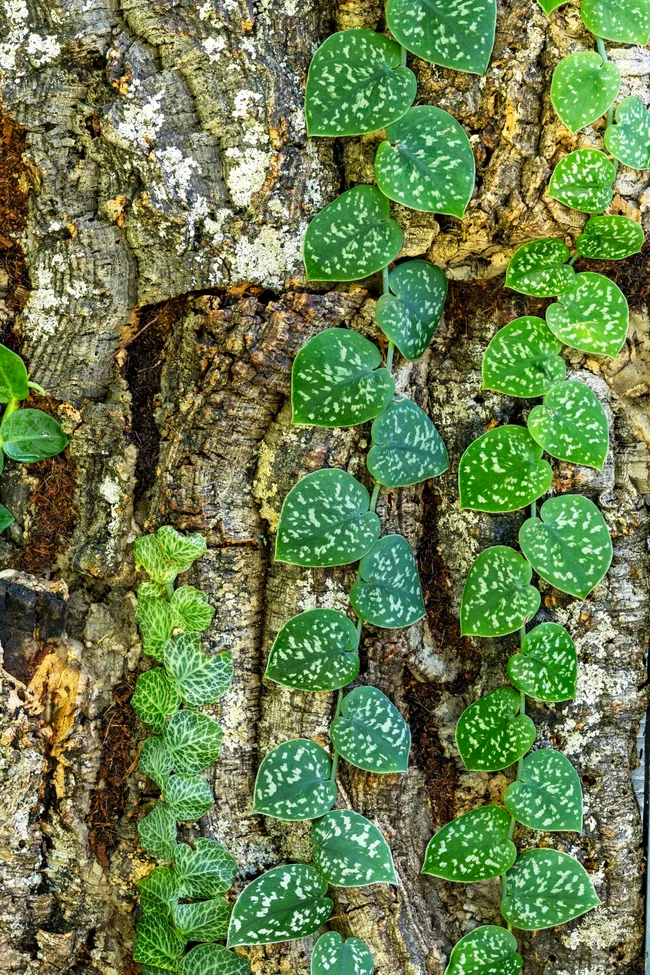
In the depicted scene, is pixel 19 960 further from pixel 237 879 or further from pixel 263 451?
pixel 263 451

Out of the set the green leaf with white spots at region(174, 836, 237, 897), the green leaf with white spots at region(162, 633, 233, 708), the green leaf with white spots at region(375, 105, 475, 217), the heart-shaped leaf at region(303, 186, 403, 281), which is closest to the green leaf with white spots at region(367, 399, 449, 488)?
the heart-shaped leaf at region(303, 186, 403, 281)

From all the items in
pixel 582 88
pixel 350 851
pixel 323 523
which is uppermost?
pixel 582 88

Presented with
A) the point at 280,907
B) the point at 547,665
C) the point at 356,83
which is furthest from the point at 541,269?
the point at 280,907

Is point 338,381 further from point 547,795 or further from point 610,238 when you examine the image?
point 547,795

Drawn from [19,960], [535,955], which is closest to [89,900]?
[19,960]

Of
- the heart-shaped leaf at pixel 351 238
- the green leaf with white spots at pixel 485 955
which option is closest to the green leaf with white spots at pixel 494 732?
the green leaf with white spots at pixel 485 955

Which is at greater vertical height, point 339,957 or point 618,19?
point 618,19

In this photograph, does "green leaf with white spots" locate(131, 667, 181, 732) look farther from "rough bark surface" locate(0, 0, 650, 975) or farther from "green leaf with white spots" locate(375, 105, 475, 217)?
"green leaf with white spots" locate(375, 105, 475, 217)
